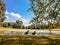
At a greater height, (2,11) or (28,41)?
(2,11)

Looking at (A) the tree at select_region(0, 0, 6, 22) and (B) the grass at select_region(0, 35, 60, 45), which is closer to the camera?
(B) the grass at select_region(0, 35, 60, 45)

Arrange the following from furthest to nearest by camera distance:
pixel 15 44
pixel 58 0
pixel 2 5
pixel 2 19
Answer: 1. pixel 2 19
2. pixel 2 5
3. pixel 15 44
4. pixel 58 0

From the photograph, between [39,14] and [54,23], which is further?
[39,14]

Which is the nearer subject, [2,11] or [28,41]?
[28,41]

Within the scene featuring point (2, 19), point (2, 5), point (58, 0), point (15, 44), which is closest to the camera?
point (58, 0)

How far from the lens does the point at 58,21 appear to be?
20.4 metres

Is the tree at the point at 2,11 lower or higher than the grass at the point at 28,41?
higher

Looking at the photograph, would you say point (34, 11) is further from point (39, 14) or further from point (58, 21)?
point (58, 21)

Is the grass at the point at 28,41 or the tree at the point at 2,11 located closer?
the grass at the point at 28,41

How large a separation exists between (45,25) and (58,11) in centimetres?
230

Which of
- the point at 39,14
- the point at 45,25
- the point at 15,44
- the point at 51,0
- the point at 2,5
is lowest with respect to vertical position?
the point at 15,44

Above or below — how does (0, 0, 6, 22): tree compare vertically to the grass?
above

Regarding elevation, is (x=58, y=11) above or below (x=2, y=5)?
below

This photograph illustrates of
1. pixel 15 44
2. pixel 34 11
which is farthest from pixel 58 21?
pixel 15 44
